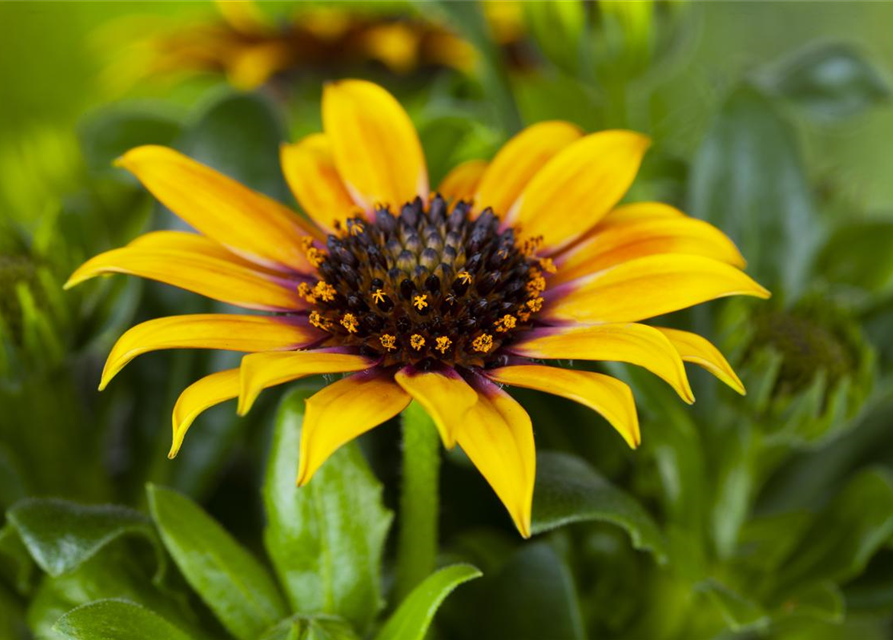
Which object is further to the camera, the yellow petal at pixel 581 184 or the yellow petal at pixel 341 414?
the yellow petal at pixel 581 184

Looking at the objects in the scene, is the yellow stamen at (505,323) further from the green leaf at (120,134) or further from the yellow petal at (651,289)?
the green leaf at (120,134)

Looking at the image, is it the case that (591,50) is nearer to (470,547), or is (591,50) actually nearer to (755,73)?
(755,73)

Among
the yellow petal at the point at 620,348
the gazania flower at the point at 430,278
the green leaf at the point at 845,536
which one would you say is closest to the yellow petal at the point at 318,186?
the gazania flower at the point at 430,278

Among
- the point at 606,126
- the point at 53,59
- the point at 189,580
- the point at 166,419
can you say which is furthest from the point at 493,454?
the point at 53,59

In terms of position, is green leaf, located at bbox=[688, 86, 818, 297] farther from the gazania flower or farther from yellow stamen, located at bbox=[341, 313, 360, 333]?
yellow stamen, located at bbox=[341, 313, 360, 333]

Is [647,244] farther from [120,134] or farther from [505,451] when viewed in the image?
[120,134]

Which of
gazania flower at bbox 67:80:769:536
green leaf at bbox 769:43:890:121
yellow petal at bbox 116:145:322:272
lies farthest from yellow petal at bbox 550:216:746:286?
green leaf at bbox 769:43:890:121
